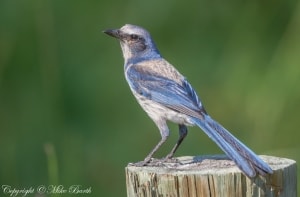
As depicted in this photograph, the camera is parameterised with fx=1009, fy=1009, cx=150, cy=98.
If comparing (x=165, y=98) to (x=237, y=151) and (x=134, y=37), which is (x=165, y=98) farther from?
(x=237, y=151)

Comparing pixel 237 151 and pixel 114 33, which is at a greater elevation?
pixel 114 33

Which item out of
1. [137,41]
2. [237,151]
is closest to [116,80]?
[137,41]

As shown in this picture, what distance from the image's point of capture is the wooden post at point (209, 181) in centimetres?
496

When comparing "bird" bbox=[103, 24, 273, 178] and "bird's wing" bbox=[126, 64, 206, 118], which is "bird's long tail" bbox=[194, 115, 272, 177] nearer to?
"bird" bbox=[103, 24, 273, 178]

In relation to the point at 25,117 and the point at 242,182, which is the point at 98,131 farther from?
the point at 242,182

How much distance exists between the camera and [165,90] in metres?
6.45

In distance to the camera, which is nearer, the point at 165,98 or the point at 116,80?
the point at 165,98

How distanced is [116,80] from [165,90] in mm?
3054

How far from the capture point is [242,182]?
4996mm

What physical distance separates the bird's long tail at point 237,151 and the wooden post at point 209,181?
41 mm

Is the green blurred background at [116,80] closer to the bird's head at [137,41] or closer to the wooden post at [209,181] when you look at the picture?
the bird's head at [137,41]

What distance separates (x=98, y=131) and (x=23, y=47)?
3.37ft

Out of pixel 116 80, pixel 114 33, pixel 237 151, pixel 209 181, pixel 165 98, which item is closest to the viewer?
pixel 209 181

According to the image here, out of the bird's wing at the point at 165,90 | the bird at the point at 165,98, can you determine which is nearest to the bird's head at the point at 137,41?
the bird at the point at 165,98
